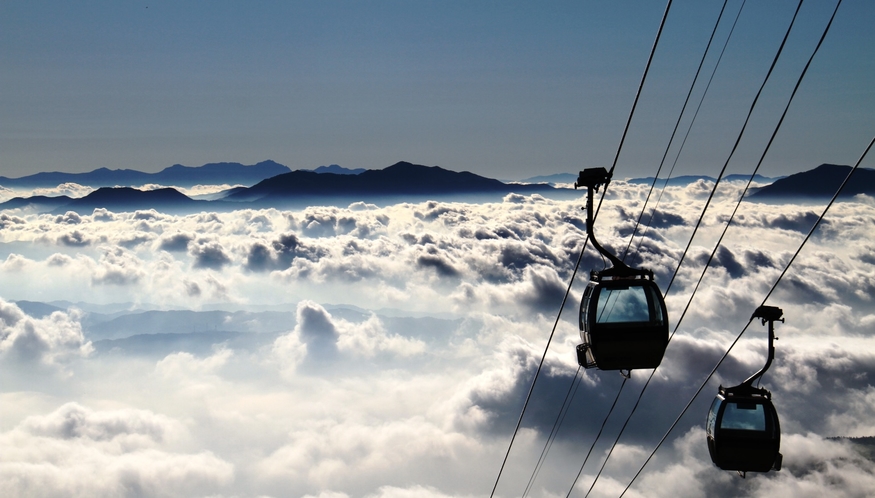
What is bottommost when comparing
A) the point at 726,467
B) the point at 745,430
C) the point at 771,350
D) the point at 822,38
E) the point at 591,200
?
the point at 726,467

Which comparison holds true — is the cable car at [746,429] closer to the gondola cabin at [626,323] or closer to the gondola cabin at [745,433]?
the gondola cabin at [745,433]

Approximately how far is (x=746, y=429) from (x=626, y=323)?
8.50m

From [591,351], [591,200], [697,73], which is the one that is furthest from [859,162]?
[591,351]

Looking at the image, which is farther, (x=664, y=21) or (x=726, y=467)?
(x=726, y=467)

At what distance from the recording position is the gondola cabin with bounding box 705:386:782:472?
2398cm

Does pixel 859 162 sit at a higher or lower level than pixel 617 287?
higher

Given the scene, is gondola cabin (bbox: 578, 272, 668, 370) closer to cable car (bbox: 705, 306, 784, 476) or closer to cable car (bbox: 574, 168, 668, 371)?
cable car (bbox: 574, 168, 668, 371)

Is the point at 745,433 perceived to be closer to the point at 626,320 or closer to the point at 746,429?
the point at 746,429

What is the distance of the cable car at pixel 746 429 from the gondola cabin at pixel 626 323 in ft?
21.2

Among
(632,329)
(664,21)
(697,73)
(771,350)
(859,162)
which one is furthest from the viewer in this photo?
(771,350)

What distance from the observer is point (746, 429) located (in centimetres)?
2428

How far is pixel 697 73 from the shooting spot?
14758mm

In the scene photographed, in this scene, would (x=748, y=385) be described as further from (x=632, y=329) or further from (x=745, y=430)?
(x=632, y=329)

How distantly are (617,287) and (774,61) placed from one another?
8.45 metres
